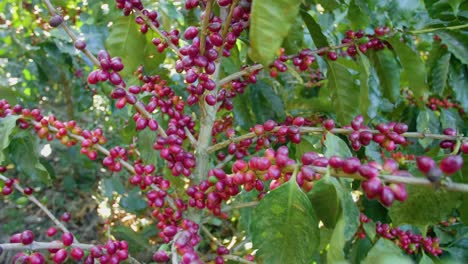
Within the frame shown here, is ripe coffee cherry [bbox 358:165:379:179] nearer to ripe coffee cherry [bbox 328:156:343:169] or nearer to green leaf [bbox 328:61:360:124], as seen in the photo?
ripe coffee cherry [bbox 328:156:343:169]

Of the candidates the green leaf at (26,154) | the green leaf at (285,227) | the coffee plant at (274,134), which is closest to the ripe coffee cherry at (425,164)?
the coffee plant at (274,134)

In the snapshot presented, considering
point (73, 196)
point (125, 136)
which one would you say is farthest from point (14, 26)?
point (125, 136)

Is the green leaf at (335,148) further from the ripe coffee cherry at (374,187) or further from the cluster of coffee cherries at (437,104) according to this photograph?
the cluster of coffee cherries at (437,104)

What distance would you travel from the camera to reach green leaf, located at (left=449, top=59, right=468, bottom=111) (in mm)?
1508

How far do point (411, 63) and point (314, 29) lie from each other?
325mm

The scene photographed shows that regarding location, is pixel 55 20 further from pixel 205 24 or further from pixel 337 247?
pixel 337 247

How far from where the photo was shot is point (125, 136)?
1.71 metres

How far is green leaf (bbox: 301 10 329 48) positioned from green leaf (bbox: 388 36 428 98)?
0.21 m

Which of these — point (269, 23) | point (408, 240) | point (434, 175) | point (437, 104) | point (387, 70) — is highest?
point (269, 23)

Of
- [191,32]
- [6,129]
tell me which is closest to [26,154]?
[6,129]

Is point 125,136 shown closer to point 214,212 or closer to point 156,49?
point 156,49

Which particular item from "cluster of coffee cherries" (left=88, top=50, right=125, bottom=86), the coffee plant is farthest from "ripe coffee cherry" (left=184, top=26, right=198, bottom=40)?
"cluster of coffee cherries" (left=88, top=50, right=125, bottom=86)

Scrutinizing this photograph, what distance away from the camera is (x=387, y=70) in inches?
54.5

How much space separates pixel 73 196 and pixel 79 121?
23.6 inches
